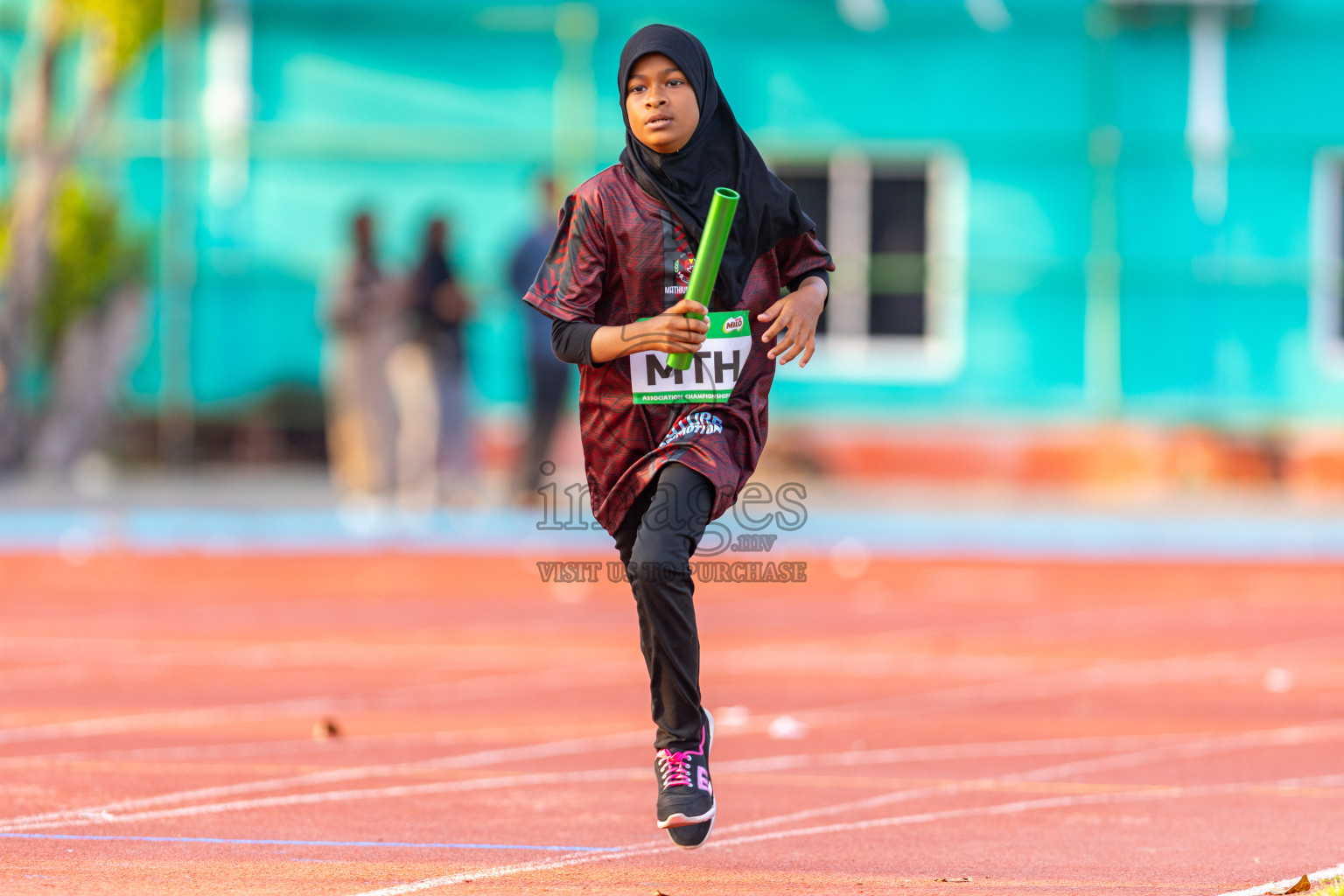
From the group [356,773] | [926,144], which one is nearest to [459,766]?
[356,773]

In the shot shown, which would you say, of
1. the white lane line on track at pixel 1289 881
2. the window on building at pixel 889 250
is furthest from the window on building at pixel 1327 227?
the white lane line on track at pixel 1289 881

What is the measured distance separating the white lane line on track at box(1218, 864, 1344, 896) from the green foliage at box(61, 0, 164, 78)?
580 inches

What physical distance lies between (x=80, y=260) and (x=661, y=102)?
13826mm

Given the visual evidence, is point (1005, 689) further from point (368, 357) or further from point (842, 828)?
point (368, 357)

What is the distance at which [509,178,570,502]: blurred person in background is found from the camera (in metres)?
14.9

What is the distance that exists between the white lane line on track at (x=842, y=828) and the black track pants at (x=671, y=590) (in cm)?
32

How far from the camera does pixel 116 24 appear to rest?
17.7 m

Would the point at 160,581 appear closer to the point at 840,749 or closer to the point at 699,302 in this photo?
the point at 840,749

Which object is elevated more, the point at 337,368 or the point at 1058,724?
the point at 337,368

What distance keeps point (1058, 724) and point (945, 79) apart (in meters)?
13.4

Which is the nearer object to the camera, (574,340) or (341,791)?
(574,340)

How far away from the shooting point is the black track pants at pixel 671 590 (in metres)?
5.05

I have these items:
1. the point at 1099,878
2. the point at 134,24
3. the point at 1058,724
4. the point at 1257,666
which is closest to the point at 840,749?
the point at 1058,724

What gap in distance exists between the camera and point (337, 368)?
51.3ft
